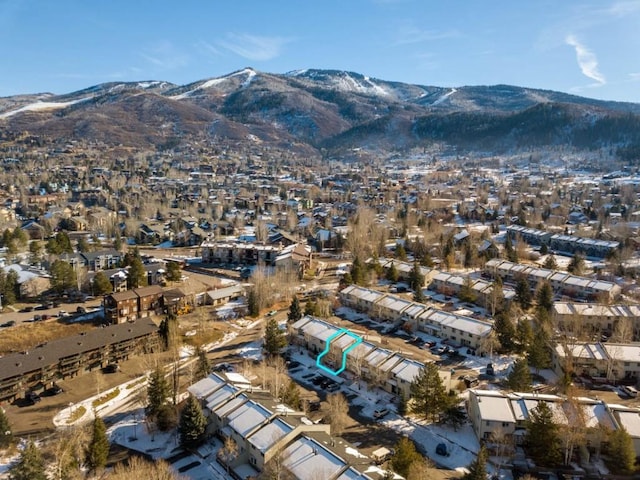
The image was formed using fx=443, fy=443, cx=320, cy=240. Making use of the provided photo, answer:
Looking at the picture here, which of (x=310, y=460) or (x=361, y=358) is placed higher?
(x=310, y=460)

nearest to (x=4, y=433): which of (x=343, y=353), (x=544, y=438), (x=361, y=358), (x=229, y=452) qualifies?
(x=229, y=452)

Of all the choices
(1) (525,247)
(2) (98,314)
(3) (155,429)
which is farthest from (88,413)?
(1) (525,247)

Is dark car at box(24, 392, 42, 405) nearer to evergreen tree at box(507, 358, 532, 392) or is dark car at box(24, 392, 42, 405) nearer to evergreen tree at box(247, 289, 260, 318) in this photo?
evergreen tree at box(247, 289, 260, 318)

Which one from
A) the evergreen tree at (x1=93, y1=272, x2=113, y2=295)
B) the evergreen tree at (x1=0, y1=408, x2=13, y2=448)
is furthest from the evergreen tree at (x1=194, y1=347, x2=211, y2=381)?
the evergreen tree at (x1=93, y1=272, x2=113, y2=295)

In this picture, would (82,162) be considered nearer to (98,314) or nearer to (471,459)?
(98,314)

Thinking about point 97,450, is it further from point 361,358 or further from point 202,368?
point 361,358

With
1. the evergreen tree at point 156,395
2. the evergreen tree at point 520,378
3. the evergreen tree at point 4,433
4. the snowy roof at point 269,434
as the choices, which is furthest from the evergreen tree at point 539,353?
the evergreen tree at point 4,433
